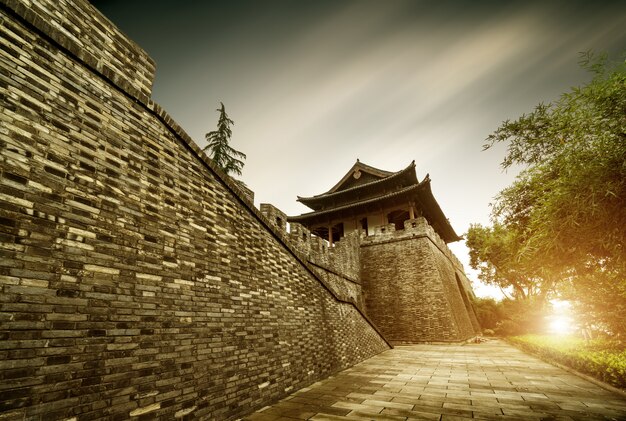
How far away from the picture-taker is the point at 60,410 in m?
2.09

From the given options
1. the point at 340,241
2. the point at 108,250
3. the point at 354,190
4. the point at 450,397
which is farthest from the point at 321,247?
the point at 354,190

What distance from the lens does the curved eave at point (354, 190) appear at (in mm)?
17741

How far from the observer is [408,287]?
14.2 metres

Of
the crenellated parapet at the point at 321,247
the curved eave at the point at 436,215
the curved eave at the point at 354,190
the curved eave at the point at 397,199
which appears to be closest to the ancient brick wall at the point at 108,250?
the crenellated parapet at the point at 321,247

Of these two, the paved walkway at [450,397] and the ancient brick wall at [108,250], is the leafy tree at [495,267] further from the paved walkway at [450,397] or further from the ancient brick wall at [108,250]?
the ancient brick wall at [108,250]

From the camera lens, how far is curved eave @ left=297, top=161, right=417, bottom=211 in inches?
698

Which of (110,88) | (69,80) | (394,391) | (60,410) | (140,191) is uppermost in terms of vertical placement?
(110,88)

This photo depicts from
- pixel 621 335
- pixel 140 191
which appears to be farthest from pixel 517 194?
pixel 140 191

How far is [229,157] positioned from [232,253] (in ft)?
50.7

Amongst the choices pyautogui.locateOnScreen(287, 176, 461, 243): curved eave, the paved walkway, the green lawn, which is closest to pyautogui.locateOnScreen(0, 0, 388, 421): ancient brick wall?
the paved walkway

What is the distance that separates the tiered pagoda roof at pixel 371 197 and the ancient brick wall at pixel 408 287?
81.9 inches

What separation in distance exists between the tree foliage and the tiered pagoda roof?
8.87 m

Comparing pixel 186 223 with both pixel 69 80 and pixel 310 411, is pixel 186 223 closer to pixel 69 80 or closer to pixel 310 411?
pixel 69 80

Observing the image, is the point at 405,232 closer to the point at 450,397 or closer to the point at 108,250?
the point at 450,397
